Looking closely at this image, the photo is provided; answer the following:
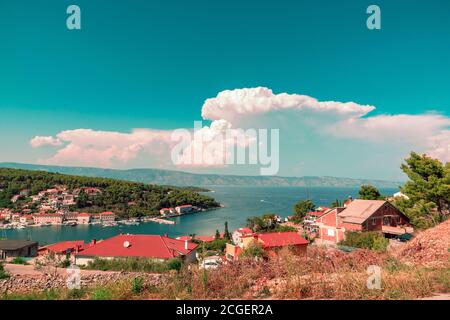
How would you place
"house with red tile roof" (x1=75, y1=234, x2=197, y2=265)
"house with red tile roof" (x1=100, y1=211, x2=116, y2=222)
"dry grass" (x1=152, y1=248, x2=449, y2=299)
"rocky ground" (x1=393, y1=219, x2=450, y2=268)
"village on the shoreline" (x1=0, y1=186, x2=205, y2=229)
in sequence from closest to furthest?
"dry grass" (x1=152, y1=248, x2=449, y2=299)
"rocky ground" (x1=393, y1=219, x2=450, y2=268)
"house with red tile roof" (x1=75, y1=234, x2=197, y2=265)
"village on the shoreline" (x1=0, y1=186, x2=205, y2=229)
"house with red tile roof" (x1=100, y1=211, x2=116, y2=222)

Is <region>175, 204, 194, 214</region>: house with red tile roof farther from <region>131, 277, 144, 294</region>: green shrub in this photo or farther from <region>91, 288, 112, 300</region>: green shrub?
<region>91, 288, 112, 300</region>: green shrub

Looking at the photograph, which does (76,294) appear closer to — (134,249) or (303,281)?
(303,281)

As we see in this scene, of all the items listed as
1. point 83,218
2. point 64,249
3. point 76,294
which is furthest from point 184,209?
point 76,294

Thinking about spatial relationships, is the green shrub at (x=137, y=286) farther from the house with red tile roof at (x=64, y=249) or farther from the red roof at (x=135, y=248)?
the house with red tile roof at (x=64, y=249)

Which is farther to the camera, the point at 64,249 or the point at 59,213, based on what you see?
the point at 59,213

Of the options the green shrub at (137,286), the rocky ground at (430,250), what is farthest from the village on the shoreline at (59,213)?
the green shrub at (137,286)

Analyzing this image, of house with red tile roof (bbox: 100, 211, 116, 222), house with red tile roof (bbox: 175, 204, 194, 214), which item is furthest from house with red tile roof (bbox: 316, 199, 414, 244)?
house with red tile roof (bbox: 175, 204, 194, 214)
